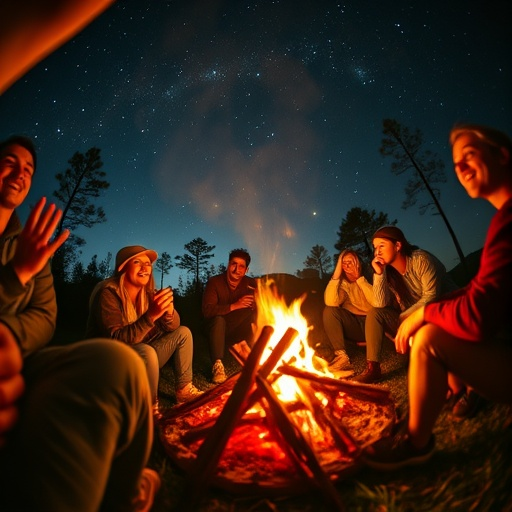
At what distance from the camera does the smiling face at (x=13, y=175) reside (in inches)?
86.3

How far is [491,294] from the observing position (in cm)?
181

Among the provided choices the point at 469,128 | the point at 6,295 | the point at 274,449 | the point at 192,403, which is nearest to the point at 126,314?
the point at 192,403

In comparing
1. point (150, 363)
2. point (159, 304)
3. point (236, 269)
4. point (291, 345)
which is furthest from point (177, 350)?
point (236, 269)

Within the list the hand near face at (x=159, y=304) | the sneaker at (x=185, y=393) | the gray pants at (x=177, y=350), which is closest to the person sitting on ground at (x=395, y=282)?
the sneaker at (x=185, y=393)

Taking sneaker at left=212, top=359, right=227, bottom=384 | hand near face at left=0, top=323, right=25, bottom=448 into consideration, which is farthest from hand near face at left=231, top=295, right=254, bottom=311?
hand near face at left=0, top=323, right=25, bottom=448

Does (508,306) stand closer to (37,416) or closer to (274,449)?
(274,449)

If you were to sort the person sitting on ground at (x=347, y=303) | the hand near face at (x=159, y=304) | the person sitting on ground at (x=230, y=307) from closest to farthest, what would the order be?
the hand near face at (x=159, y=304) < the person sitting on ground at (x=347, y=303) < the person sitting on ground at (x=230, y=307)

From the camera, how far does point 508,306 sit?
5.92ft

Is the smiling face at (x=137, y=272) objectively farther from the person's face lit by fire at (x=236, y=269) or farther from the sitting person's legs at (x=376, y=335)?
the sitting person's legs at (x=376, y=335)

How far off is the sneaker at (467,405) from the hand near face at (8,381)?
327cm

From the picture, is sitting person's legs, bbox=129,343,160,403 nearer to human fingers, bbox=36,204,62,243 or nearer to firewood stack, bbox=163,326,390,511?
firewood stack, bbox=163,326,390,511

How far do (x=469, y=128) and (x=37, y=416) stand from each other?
329cm

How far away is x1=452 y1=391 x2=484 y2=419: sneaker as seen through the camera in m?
2.51

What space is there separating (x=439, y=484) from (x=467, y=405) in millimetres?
813
